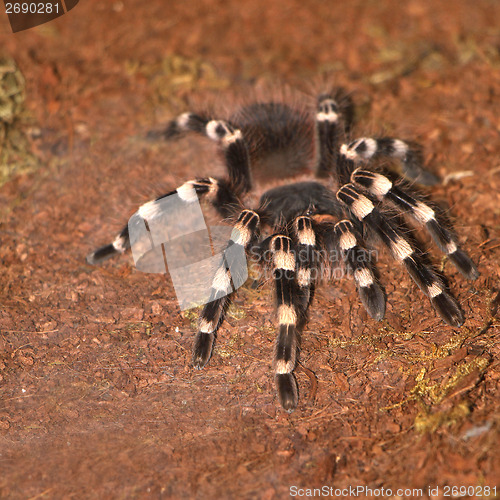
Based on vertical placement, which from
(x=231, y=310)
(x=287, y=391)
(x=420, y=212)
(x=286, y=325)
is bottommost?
(x=231, y=310)

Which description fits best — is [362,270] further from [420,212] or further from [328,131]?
[328,131]

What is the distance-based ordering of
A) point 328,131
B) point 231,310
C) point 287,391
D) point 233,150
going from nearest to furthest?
point 287,391 → point 231,310 → point 233,150 → point 328,131

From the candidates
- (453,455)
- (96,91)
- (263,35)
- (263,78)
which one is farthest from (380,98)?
(453,455)

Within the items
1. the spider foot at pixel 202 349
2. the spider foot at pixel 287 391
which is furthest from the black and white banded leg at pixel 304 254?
the spider foot at pixel 202 349

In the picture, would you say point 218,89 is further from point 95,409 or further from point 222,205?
point 95,409

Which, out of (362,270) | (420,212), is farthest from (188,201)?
(420,212)

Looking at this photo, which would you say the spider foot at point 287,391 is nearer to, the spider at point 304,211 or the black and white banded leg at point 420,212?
the spider at point 304,211

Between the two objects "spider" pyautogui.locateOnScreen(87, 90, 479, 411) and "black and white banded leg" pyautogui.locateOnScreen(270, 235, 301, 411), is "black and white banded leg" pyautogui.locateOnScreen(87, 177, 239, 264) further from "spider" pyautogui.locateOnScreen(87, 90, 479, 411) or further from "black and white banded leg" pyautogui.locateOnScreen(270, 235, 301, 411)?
"black and white banded leg" pyautogui.locateOnScreen(270, 235, 301, 411)
